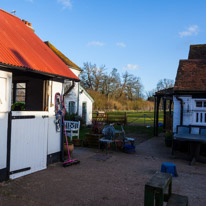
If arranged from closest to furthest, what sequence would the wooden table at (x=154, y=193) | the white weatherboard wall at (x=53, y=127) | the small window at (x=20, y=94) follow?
the wooden table at (x=154, y=193) → the white weatherboard wall at (x=53, y=127) → the small window at (x=20, y=94)

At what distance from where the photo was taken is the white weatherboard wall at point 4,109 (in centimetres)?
489

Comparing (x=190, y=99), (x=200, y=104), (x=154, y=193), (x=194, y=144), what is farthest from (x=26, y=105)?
→ (x=200, y=104)

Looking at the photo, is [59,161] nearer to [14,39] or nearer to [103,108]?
[14,39]

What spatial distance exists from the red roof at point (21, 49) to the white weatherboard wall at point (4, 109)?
0.44 metres

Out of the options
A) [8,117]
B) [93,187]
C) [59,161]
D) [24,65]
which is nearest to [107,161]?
[59,161]

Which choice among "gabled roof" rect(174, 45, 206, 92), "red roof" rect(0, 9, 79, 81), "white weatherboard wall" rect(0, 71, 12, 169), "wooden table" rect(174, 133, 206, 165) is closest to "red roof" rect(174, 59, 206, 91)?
"gabled roof" rect(174, 45, 206, 92)

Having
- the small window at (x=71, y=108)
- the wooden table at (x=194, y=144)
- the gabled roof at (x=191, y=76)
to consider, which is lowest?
the wooden table at (x=194, y=144)

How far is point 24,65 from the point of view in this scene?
5.21 metres

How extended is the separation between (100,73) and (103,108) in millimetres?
8719

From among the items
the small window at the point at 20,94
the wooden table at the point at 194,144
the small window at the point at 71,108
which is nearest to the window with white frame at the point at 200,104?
the wooden table at the point at 194,144

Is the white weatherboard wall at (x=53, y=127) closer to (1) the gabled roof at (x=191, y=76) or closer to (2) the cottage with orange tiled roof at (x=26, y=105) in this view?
(2) the cottage with orange tiled roof at (x=26, y=105)

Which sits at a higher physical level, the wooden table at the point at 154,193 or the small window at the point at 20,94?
the small window at the point at 20,94

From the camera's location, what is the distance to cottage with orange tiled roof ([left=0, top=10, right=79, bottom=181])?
5.01 m

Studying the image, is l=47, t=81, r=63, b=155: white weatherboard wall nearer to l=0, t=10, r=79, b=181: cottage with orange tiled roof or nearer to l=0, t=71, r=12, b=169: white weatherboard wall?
l=0, t=10, r=79, b=181: cottage with orange tiled roof
